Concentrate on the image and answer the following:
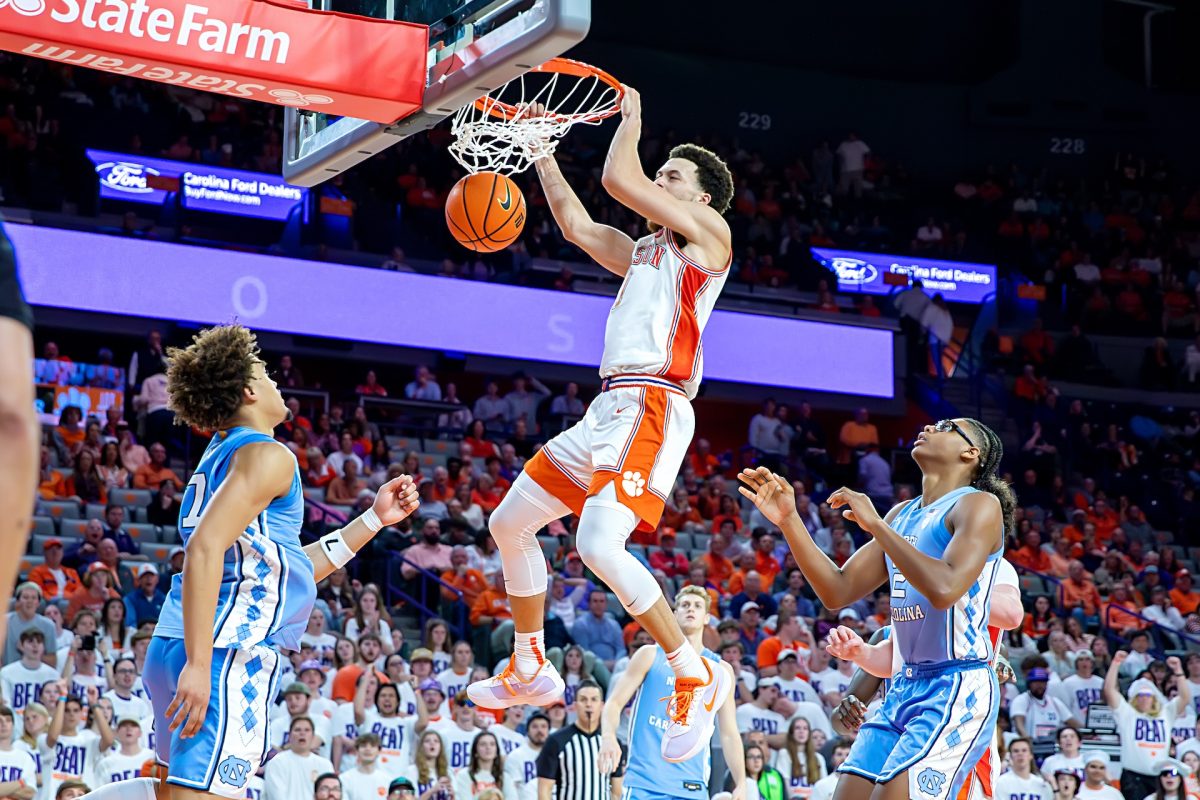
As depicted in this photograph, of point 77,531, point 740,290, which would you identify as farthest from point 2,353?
point 740,290

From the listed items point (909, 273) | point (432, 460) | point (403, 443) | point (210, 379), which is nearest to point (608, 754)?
point (210, 379)

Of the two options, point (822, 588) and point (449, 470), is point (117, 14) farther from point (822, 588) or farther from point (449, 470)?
point (449, 470)

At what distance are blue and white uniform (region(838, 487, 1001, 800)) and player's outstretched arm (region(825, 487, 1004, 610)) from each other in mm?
162

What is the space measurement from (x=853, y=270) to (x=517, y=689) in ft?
61.2

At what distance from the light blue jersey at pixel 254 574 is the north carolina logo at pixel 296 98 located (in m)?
2.04

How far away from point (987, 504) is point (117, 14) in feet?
12.3

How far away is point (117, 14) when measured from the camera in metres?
5.75

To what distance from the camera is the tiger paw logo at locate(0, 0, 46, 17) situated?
5.55 m

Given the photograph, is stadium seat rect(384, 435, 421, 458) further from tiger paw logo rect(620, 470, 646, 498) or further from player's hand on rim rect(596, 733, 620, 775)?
tiger paw logo rect(620, 470, 646, 498)

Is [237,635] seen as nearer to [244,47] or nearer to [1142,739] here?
[244,47]

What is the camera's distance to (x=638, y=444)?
551cm

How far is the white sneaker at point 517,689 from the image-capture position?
18.8ft

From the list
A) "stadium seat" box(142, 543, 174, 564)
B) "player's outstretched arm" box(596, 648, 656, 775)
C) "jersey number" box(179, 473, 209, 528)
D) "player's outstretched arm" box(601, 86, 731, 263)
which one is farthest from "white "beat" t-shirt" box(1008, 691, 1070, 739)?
"jersey number" box(179, 473, 209, 528)

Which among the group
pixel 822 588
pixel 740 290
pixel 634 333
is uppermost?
pixel 740 290
